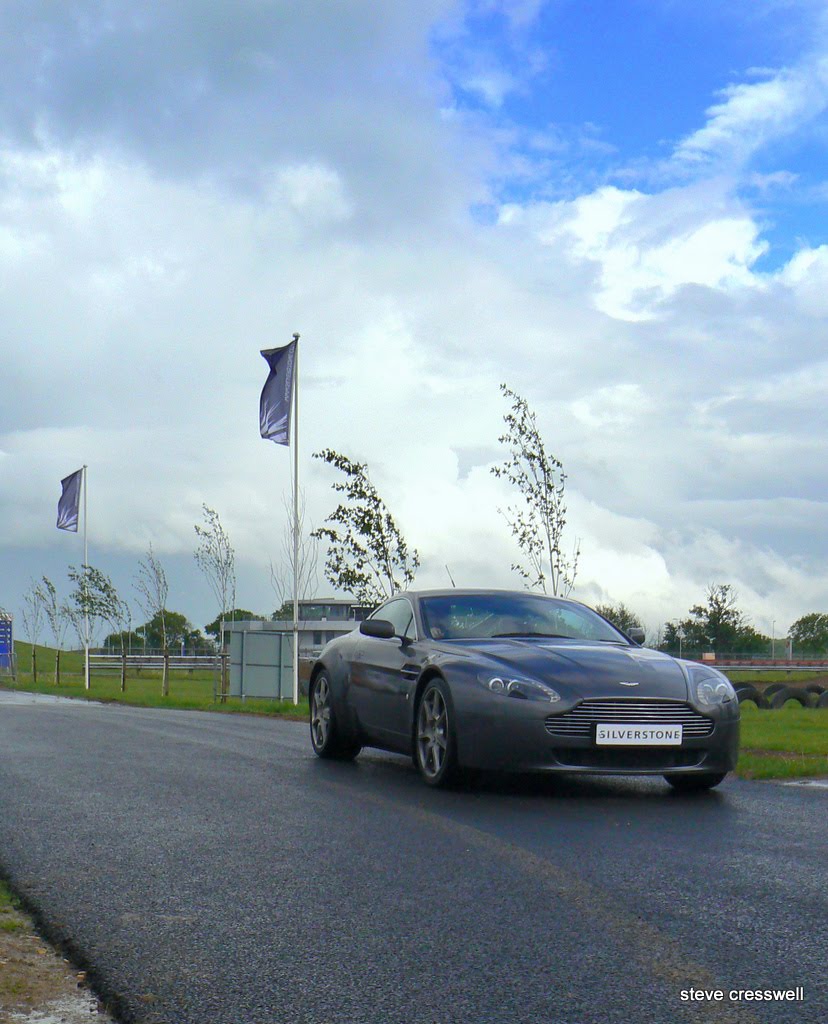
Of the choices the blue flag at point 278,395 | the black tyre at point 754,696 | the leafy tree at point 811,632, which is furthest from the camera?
the leafy tree at point 811,632

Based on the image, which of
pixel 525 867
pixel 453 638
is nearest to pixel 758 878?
pixel 525 867

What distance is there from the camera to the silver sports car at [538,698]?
25.7ft

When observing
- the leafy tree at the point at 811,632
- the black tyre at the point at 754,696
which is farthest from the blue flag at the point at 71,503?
the leafy tree at the point at 811,632

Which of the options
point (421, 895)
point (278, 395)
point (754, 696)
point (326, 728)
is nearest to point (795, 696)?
point (754, 696)

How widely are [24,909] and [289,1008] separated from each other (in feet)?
5.65

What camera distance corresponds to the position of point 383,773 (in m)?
9.48

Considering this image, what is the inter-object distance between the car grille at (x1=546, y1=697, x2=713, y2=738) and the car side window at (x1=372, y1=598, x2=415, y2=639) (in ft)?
6.38

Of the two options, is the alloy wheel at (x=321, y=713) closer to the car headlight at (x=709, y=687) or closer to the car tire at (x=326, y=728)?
the car tire at (x=326, y=728)

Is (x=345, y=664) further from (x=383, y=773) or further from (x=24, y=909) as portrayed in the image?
(x=24, y=909)

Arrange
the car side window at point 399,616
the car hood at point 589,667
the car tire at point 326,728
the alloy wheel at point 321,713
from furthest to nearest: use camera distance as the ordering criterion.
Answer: the alloy wheel at point 321,713 → the car tire at point 326,728 → the car side window at point 399,616 → the car hood at point 589,667

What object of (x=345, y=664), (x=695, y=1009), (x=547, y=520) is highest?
(x=547, y=520)

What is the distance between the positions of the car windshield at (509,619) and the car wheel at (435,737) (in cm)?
64

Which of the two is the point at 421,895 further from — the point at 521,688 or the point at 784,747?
the point at 784,747

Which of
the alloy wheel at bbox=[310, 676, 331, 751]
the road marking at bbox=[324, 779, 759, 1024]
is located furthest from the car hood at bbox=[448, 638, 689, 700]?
the alloy wheel at bbox=[310, 676, 331, 751]
